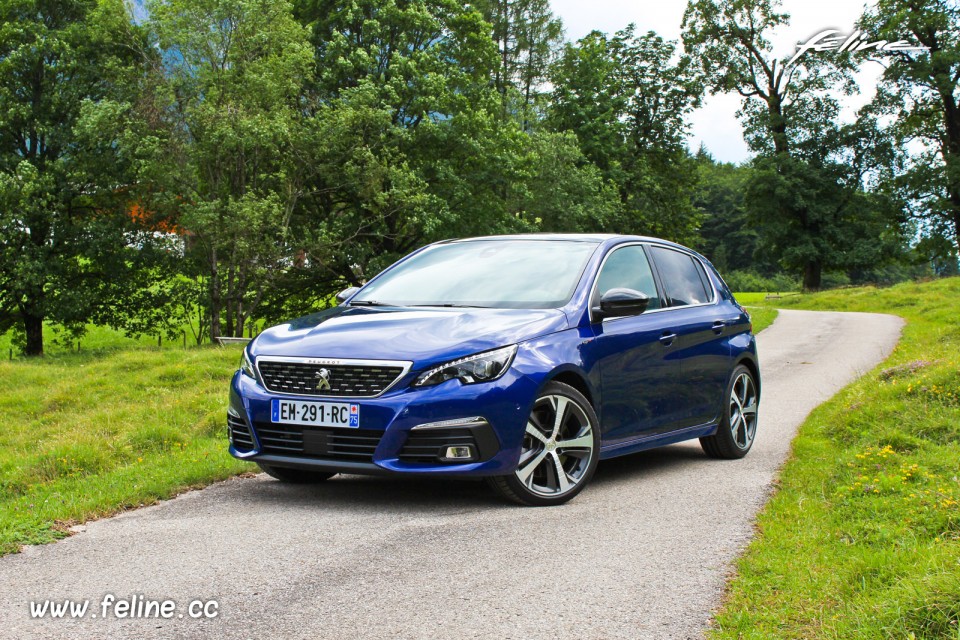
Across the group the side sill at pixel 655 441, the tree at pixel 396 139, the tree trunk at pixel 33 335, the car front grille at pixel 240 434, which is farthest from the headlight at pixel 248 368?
the tree trunk at pixel 33 335

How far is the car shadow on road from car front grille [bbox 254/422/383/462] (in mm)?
361

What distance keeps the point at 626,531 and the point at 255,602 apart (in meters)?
2.19

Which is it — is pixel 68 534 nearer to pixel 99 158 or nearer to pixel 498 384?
pixel 498 384

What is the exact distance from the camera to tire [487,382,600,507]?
6.11 meters

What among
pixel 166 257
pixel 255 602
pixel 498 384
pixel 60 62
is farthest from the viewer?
pixel 166 257

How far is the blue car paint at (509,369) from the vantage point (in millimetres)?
5773

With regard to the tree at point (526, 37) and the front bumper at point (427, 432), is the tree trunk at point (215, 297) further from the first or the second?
the tree at point (526, 37)

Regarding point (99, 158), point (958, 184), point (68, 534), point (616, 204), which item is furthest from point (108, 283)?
point (958, 184)

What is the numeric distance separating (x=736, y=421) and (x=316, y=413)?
4.03 m

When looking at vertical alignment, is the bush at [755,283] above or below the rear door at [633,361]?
below

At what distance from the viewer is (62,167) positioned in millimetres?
28781

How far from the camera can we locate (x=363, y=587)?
14.4 feet

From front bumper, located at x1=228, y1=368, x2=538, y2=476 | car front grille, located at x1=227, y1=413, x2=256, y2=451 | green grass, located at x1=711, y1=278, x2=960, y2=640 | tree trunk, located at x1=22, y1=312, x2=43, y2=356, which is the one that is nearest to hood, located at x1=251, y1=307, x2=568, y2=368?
front bumper, located at x1=228, y1=368, x2=538, y2=476

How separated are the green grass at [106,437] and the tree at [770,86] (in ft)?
132
